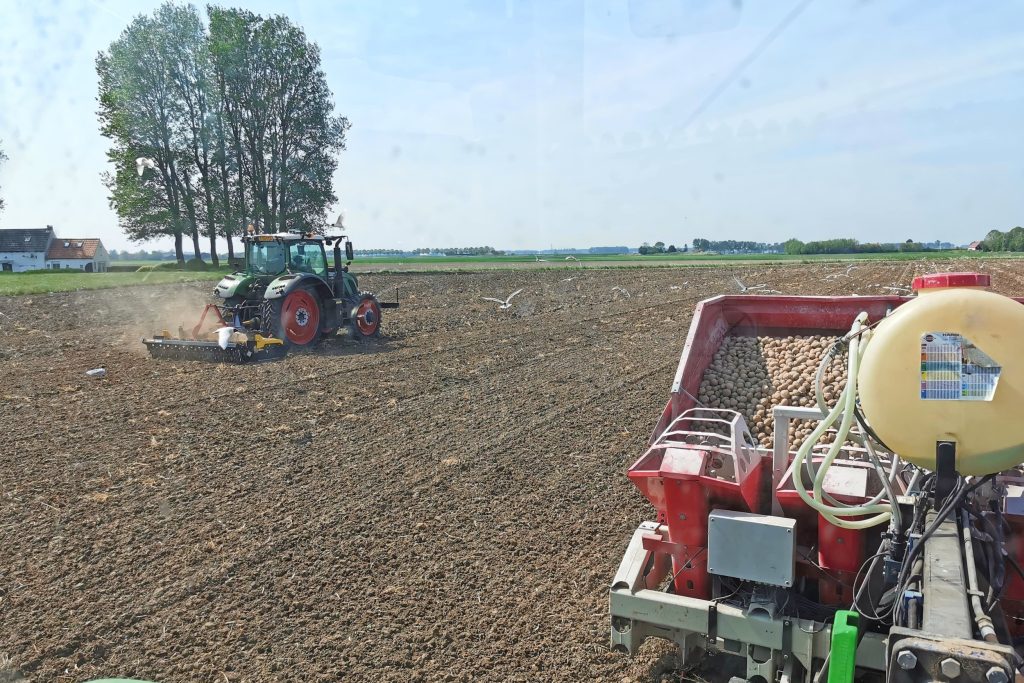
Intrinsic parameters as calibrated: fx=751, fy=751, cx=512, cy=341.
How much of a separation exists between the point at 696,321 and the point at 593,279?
26.3 metres

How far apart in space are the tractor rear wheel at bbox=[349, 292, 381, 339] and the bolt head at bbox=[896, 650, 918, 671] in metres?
11.6

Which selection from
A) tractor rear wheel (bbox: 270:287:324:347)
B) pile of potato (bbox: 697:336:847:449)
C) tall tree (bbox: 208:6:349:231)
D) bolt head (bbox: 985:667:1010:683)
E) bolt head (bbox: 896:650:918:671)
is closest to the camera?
bolt head (bbox: 985:667:1010:683)

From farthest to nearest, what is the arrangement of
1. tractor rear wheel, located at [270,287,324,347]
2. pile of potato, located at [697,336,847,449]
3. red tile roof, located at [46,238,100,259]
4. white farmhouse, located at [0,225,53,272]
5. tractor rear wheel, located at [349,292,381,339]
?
red tile roof, located at [46,238,100,259] < white farmhouse, located at [0,225,53,272] < tractor rear wheel, located at [349,292,381,339] < tractor rear wheel, located at [270,287,324,347] < pile of potato, located at [697,336,847,449]

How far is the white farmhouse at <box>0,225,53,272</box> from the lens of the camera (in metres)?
46.5

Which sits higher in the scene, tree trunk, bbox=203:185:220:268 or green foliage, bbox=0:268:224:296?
tree trunk, bbox=203:185:220:268

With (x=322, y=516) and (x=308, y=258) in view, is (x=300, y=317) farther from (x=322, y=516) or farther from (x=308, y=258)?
(x=322, y=516)

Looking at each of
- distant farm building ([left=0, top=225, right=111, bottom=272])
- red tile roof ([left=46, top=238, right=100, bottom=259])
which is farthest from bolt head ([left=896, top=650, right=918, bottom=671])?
red tile roof ([left=46, top=238, right=100, bottom=259])

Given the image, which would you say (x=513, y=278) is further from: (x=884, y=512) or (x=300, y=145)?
(x=884, y=512)

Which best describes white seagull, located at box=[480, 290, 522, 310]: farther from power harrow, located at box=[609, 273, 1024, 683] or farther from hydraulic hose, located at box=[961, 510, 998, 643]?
hydraulic hose, located at box=[961, 510, 998, 643]

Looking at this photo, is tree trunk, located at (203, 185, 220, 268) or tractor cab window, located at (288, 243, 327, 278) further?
tree trunk, located at (203, 185, 220, 268)

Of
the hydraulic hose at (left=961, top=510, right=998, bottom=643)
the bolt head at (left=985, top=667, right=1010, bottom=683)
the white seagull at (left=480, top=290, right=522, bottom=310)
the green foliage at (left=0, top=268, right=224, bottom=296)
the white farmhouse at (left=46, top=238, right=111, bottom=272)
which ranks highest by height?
the white farmhouse at (left=46, top=238, right=111, bottom=272)

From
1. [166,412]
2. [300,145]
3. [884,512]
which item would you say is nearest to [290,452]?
[166,412]

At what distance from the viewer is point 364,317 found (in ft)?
42.8

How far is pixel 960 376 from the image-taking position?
2.12m
